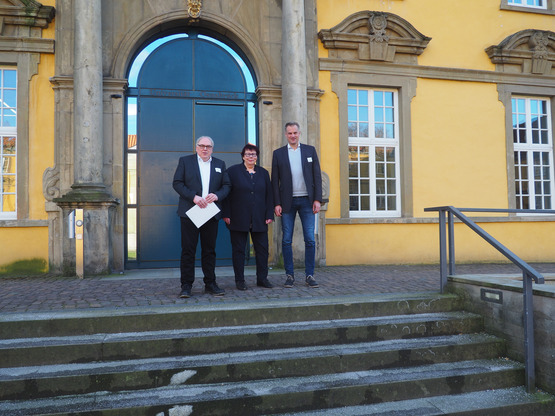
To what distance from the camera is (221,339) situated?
3.55m

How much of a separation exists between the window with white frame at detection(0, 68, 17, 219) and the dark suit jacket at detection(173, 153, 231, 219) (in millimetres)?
4033

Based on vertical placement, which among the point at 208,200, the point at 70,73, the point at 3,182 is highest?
the point at 70,73

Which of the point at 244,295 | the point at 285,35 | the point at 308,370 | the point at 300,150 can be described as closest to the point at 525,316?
the point at 308,370

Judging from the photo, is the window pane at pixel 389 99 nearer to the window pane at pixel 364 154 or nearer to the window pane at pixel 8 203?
the window pane at pixel 364 154

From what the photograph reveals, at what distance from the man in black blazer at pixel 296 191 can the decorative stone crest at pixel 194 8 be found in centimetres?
367

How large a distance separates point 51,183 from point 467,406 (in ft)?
21.8

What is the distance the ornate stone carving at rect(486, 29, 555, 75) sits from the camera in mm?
9023

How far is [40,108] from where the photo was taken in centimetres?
725

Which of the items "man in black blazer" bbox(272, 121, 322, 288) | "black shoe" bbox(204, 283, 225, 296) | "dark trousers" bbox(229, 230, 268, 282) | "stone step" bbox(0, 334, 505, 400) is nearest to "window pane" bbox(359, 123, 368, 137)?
"man in black blazer" bbox(272, 121, 322, 288)

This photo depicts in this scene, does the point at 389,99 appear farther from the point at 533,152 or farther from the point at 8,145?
the point at 8,145

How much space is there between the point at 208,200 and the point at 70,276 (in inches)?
130

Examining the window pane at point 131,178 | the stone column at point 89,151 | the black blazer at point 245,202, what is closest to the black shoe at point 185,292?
the black blazer at point 245,202

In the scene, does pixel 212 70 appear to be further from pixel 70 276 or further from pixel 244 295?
pixel 244 295

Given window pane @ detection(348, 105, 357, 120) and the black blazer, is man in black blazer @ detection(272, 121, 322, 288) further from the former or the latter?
window pane @ detection(348, 105, 357, 120)
